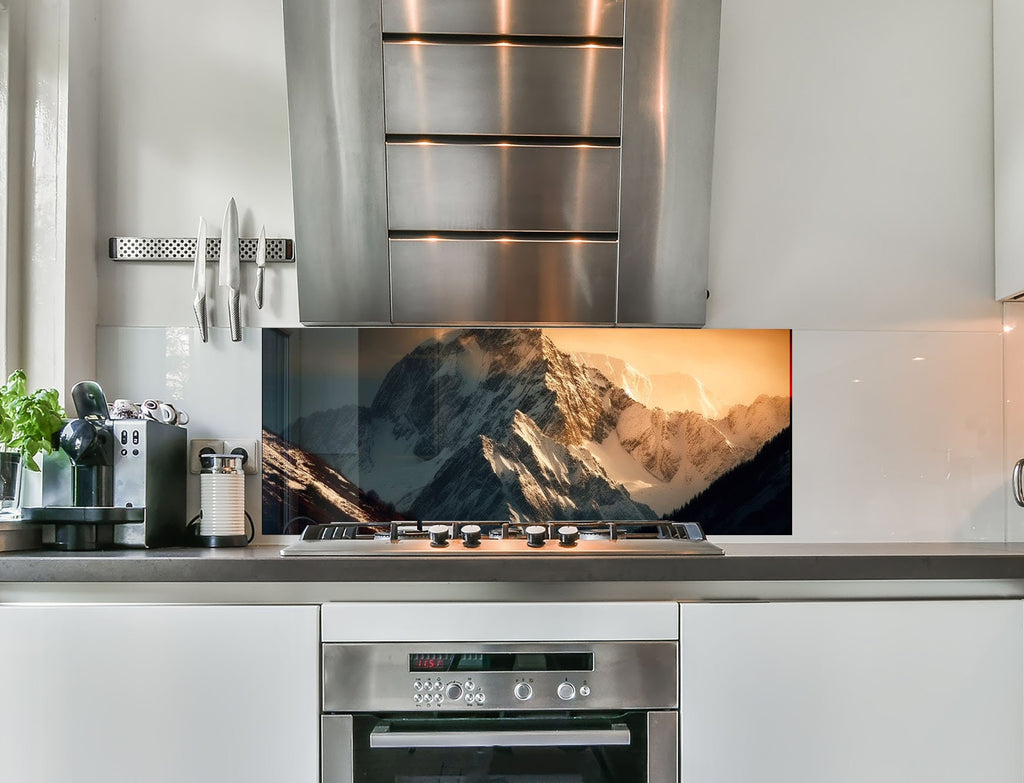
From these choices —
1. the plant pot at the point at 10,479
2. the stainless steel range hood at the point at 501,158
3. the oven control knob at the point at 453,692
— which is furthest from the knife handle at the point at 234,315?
the oven control knob at the point at 453,692

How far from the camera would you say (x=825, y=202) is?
2.19 metres

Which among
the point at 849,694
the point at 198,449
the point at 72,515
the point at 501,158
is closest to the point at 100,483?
the point at 72,515

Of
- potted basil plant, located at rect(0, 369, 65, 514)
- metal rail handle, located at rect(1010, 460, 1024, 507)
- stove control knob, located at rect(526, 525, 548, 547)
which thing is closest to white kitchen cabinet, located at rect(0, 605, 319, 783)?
potted basil plant, located at rect(0, 369, 65, 514)

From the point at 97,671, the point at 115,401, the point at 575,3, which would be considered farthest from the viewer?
the point at 115,401

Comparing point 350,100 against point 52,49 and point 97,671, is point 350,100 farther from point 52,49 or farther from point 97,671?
point 97,671

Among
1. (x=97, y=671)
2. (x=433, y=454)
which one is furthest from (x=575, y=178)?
(x=97, y=671)

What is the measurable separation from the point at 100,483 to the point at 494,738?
983 mm

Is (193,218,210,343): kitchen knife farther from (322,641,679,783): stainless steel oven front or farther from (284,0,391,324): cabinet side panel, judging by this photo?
(322,641,679,783): stainless steel oven front

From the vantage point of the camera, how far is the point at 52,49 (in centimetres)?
203

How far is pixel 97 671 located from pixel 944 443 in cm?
200

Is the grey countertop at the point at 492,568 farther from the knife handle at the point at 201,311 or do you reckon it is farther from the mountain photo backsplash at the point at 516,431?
the knife handle at the point at 201,311

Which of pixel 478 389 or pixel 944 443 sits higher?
pixel 478 389

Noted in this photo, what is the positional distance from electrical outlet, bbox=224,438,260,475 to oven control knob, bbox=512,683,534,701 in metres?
0.94

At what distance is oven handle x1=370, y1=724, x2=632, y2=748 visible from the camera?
153 cm
